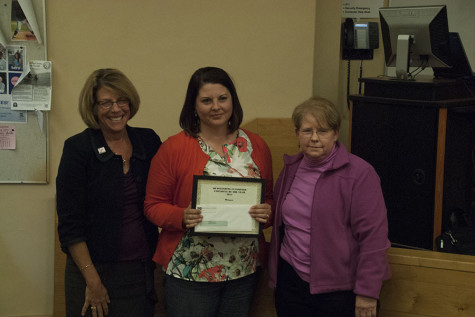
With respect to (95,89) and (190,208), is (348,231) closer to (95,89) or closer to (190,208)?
(190,208)

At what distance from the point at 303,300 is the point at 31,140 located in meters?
1.87

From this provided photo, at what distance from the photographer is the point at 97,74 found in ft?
6.62

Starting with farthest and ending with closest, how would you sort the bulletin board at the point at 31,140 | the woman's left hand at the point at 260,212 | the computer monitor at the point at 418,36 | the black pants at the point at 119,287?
the bulletin board at the point at 31,140, the computer monitor at the point at 418,36, the black pants at the point at 119,287, the woman's left hand at the point at 260,212

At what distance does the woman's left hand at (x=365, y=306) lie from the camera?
6.03ft

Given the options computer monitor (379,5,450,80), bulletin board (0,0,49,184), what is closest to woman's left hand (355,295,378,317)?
computer monitor (379,5,450,80)

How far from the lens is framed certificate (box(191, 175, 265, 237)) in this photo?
1.91 metres

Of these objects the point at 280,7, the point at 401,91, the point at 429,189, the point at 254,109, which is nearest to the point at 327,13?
the point at 280,7

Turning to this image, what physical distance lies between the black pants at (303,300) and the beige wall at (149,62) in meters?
1.44

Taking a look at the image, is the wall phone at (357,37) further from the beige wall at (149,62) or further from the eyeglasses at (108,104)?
the eyeglasses at (108,104)

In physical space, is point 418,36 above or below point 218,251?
above

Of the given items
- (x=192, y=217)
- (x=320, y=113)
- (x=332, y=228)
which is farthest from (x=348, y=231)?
(x=192, y=217)

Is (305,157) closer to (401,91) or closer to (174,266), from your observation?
(174,266)

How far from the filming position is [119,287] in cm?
206

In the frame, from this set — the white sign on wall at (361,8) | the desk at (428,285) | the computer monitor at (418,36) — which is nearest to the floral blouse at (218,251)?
the desk at (428,285)
